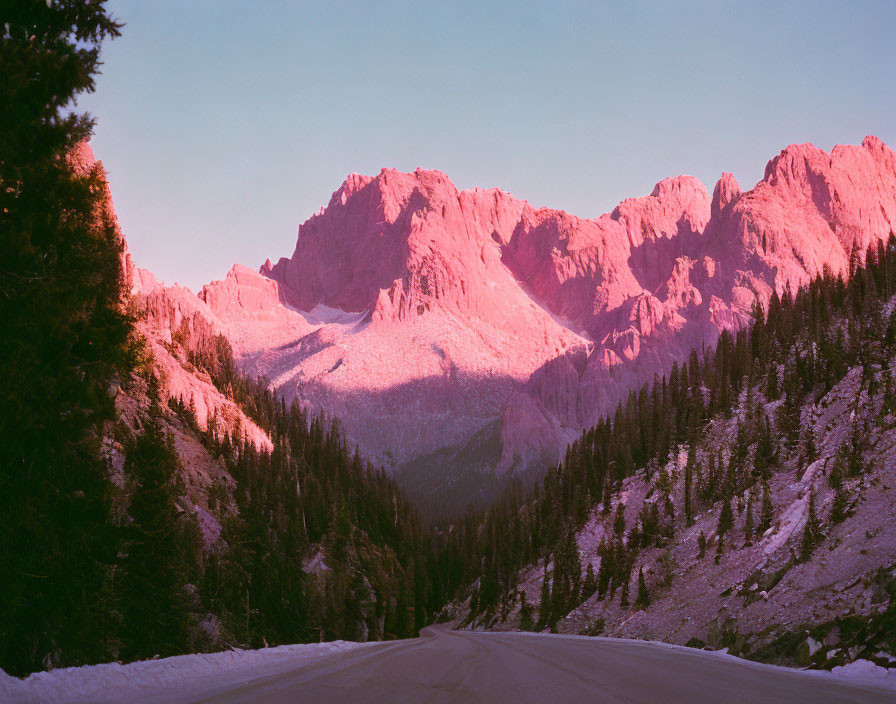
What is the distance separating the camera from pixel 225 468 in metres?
85.4

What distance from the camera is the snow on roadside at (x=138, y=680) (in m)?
11.6

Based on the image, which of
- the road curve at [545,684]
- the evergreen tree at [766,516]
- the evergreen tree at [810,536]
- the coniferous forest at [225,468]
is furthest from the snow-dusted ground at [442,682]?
the evergreen tree at [766,516]

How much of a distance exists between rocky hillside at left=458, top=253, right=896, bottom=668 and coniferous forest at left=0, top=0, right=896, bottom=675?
47cm

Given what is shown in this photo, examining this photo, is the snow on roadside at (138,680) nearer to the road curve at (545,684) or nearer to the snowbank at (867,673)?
the road curve at (545,684)

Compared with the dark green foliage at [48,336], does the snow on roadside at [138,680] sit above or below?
below

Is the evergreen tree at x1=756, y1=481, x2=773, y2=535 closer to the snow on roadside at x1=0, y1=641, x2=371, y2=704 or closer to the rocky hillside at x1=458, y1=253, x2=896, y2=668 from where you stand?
the rocky hillside at x1=458, y1=253, x2=896, y2=668

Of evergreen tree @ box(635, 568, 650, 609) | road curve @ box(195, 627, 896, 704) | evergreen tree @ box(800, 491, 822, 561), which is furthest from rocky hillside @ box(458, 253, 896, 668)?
road curve @ box(195, 627, 896, 704)

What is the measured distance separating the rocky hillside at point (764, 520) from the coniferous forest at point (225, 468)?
1.54 ft

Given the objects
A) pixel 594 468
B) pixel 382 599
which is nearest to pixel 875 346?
pixel 594 468

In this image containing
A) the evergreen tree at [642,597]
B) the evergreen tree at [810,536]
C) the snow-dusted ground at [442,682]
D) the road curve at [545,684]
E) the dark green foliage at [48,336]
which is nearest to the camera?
the road curve at [545,684]

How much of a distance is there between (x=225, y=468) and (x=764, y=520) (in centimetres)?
6249

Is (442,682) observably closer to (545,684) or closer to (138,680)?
(545,684)

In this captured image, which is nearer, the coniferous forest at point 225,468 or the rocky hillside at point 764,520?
the coniferous forest at point 225,468

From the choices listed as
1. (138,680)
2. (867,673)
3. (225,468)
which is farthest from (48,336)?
(225,468)
